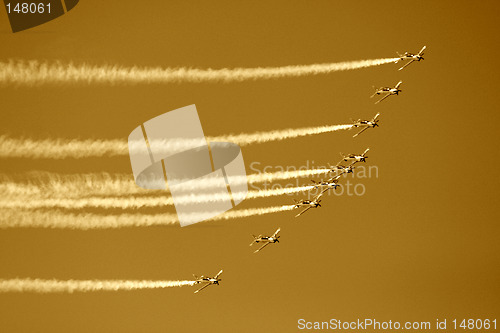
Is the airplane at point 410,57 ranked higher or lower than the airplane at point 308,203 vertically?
higher

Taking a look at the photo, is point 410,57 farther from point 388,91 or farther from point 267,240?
point 267,240

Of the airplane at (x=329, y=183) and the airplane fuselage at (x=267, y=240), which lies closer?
the airplane fuselage at (x=267, y=240)

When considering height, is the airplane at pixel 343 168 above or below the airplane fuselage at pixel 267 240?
above

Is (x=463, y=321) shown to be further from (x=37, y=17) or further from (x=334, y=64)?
(x=37, y=17)

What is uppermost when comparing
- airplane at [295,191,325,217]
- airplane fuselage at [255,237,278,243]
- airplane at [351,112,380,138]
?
airplane at [351,112,380,138]

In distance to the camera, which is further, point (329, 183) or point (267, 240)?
point (329, 183)

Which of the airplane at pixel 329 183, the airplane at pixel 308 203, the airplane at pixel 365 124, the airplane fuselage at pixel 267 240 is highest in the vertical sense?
the airplane at pixel 365 124

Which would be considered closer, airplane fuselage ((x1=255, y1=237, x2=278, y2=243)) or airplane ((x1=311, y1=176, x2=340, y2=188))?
airplane fuselage ((x1=255, y1=237, x2=278, y2=243))

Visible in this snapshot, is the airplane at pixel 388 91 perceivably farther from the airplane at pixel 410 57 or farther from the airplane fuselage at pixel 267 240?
the airplane fuselage at pixel 267 240

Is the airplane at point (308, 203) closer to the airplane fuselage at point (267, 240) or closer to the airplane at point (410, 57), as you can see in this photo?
the airplane fuselage at point (267, 240)

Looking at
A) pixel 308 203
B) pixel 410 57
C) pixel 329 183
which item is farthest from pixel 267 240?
pixel 410 57

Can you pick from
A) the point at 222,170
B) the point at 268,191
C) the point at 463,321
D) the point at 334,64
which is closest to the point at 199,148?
the point at 222,170

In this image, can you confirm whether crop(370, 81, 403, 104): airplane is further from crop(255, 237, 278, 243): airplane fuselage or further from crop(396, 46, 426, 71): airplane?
crop(255, 237, 278, 243): airplane fuselage
